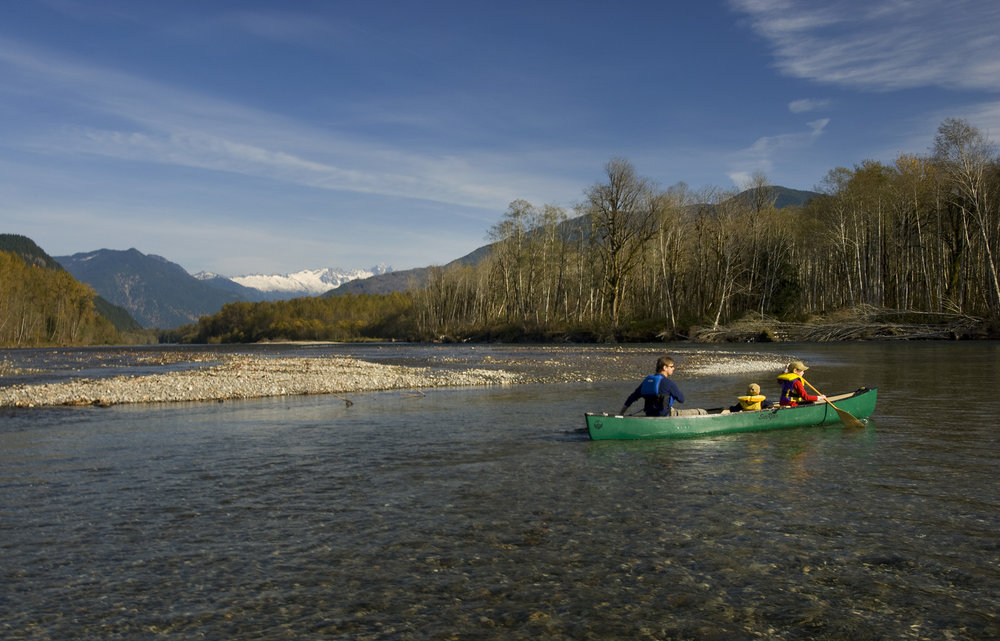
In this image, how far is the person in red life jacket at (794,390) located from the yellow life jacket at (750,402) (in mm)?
965

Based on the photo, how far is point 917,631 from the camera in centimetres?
563

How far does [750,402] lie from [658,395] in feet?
9.58

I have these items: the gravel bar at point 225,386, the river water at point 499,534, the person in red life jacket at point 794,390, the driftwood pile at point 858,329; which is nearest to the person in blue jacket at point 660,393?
the river water at point 499,534

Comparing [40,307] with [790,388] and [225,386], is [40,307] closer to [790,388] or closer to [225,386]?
[225,386]

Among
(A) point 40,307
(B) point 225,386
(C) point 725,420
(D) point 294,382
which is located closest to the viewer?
(C) point 725,420

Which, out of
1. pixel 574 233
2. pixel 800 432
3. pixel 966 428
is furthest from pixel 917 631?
pixel 574 233

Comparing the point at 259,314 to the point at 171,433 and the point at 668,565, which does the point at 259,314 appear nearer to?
the point at 171,433

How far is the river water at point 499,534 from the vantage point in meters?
6.01

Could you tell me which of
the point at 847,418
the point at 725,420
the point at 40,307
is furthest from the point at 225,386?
the point at 40,307

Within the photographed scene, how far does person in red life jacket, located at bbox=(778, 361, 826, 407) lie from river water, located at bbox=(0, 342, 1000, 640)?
1028mm

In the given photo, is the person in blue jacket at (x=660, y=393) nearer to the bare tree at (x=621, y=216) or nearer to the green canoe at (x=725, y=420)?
the green canoe at (x=725, y=420)

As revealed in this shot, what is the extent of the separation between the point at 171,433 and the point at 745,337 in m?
56.5

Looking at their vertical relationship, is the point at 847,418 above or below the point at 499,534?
above

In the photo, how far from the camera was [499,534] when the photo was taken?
8312mm
